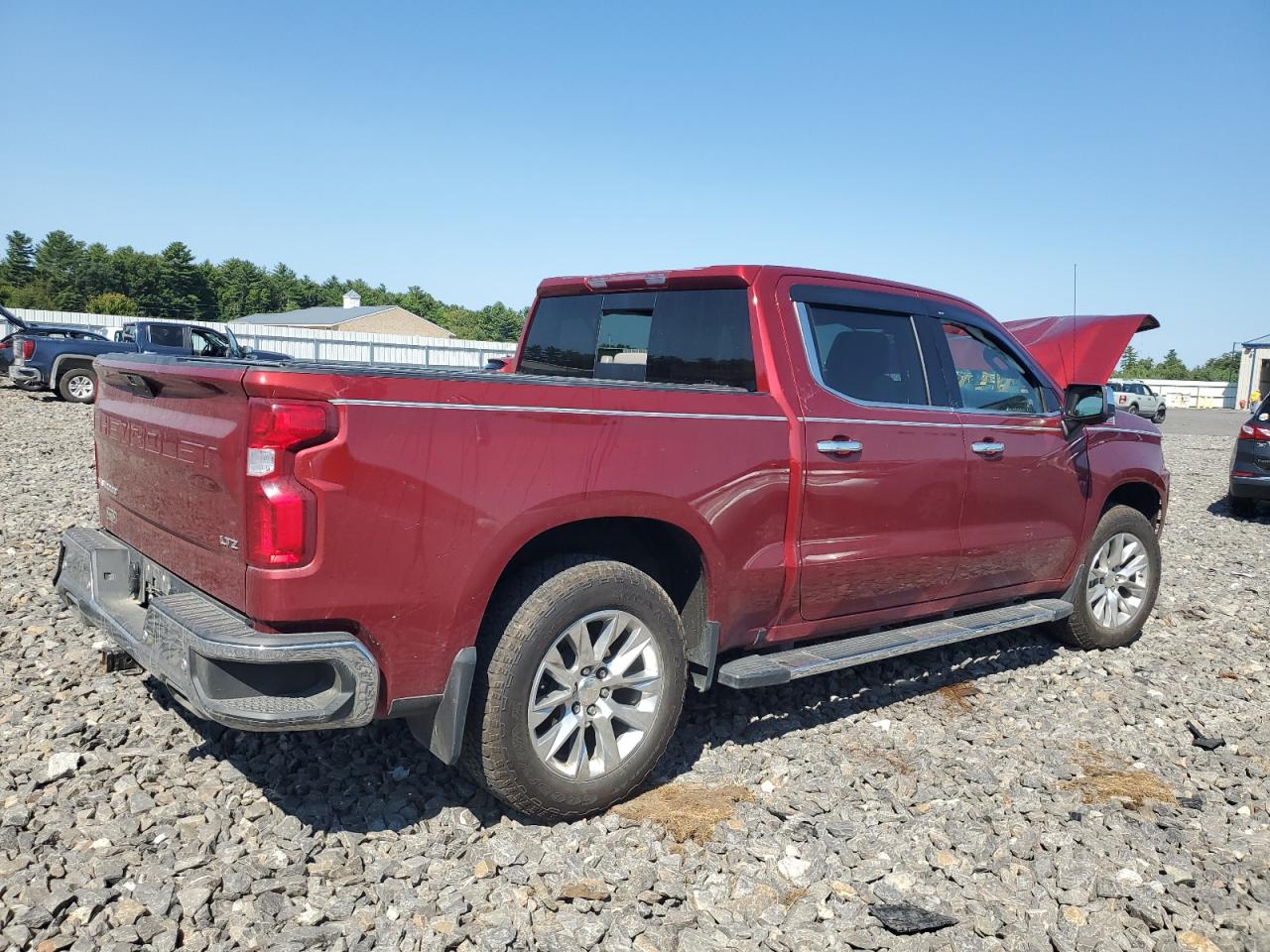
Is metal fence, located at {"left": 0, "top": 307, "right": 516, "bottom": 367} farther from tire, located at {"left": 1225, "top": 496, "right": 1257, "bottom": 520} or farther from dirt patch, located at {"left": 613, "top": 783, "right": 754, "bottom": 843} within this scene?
dirt patch, located at {"left": 613, "top": 783, "right": 754, "bottom": 843}

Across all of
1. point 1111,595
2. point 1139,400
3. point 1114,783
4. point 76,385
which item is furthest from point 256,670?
point 1139,400

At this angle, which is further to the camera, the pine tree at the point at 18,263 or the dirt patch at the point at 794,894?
the pine tree at the point at 18,263

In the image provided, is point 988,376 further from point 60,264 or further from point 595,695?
point 60,264

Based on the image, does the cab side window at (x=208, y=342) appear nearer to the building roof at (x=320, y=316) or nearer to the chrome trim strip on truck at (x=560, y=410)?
the chrome trim strip on truck at (x=560, y=410)

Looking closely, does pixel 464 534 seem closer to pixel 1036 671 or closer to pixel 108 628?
pixel 108 628

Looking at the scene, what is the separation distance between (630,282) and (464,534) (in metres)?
1.99

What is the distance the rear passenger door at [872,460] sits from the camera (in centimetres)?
392

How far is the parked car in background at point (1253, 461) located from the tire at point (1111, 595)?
6414 millimetres

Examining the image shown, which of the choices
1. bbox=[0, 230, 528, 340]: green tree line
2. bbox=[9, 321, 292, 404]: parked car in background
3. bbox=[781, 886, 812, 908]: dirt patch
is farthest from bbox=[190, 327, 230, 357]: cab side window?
bbox=[0, 230, 528, 340]: green tree line

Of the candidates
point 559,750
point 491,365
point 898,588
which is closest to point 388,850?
point 559,750

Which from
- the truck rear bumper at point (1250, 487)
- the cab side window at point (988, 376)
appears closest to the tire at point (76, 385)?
the cab side window at point (988, 376)

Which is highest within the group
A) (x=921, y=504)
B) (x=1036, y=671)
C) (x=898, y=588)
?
(x=921, y=504)

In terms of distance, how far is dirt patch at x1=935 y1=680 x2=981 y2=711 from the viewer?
476cm

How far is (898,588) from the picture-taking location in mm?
4340
